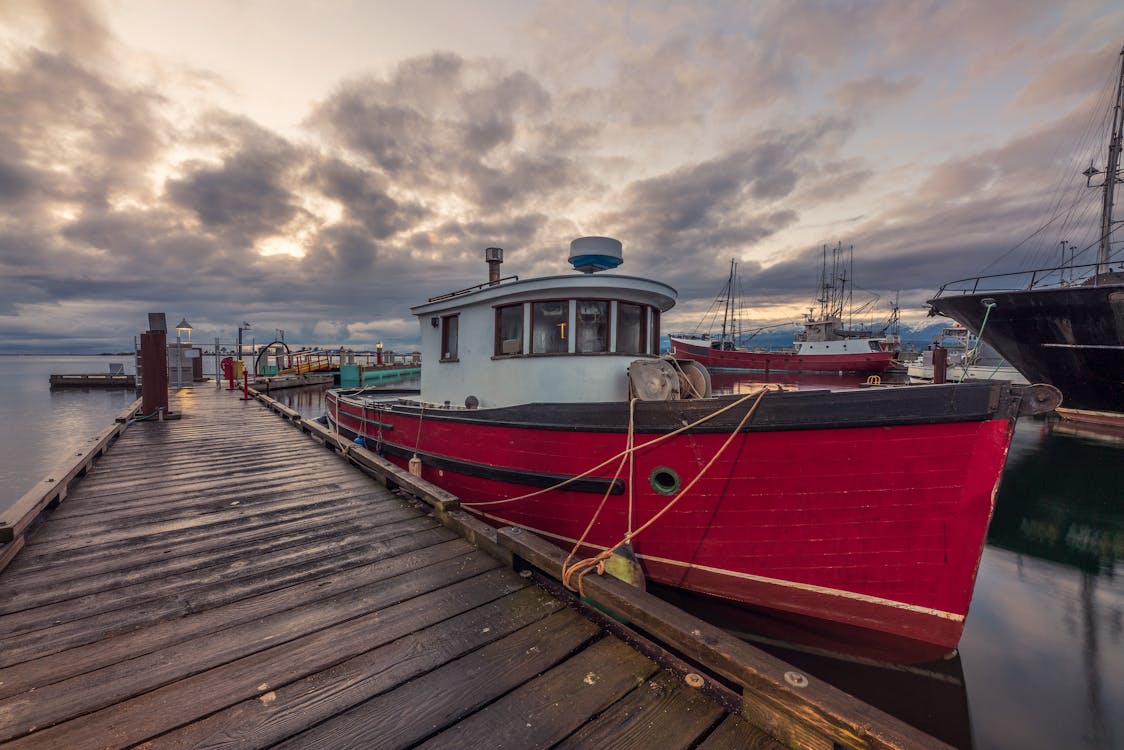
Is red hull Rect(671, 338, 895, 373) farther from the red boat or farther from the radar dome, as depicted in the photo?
the red boat

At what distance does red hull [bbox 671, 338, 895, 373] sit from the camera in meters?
28.8

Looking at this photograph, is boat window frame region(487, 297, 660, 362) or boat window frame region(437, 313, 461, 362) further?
boat window frame region(437, 313, 461, 362)

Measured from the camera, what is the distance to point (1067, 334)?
46.8ft

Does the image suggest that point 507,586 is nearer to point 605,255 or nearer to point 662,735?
point 662,735

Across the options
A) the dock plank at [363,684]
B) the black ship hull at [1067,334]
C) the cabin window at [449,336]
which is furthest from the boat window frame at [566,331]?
the black ship hull at [1067,334]

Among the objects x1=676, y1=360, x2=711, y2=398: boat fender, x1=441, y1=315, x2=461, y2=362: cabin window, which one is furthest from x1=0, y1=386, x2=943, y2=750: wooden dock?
x1=441, y1=315, x2=461, y2=362: cabin window

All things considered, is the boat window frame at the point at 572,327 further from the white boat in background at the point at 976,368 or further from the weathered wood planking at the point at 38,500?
the white boat in background at the point at 976,368

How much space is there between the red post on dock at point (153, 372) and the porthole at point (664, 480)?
11.2 m

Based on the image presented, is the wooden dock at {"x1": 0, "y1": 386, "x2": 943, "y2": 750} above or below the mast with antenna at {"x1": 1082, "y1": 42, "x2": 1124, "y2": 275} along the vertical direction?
below

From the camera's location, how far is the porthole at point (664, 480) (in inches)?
181

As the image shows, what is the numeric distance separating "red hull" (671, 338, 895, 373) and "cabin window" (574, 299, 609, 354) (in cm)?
2314

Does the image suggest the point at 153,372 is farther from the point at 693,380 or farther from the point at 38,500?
the point at 693,380

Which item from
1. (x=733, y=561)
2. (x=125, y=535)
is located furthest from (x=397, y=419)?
(x=733, y=561)

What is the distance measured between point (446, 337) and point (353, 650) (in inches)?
259
